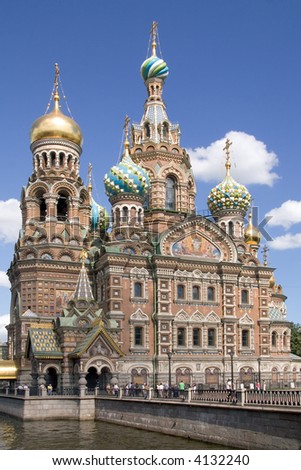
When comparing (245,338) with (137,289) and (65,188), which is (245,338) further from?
(65,188)

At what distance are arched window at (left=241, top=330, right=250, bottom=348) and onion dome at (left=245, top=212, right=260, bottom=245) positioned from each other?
10024mm

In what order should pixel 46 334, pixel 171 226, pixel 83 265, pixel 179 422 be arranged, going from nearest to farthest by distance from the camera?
pixel 179 422, pixel 46 334, pixel 83 265, pixel 171 226

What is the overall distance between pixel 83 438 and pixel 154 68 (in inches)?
1258

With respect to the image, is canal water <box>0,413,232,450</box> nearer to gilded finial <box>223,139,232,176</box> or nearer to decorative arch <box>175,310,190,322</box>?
decorative arch <box>175,310,190,322</box>

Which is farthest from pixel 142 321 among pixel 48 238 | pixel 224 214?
pixel 224 214

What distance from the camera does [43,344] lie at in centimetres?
3472

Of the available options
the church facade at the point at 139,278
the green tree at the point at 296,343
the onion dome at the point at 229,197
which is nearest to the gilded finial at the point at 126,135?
the church facade at the point at 139,278

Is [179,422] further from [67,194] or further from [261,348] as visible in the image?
[67,194]

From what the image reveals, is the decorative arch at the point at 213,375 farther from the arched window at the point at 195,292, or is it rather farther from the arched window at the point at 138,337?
the arched window at the point at 138,337

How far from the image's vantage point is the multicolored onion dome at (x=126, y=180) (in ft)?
136

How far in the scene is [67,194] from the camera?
42.8m

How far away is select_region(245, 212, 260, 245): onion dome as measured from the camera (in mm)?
50156

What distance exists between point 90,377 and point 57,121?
18045 mm

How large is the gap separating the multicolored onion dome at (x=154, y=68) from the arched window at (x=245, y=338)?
2088 centimetres
